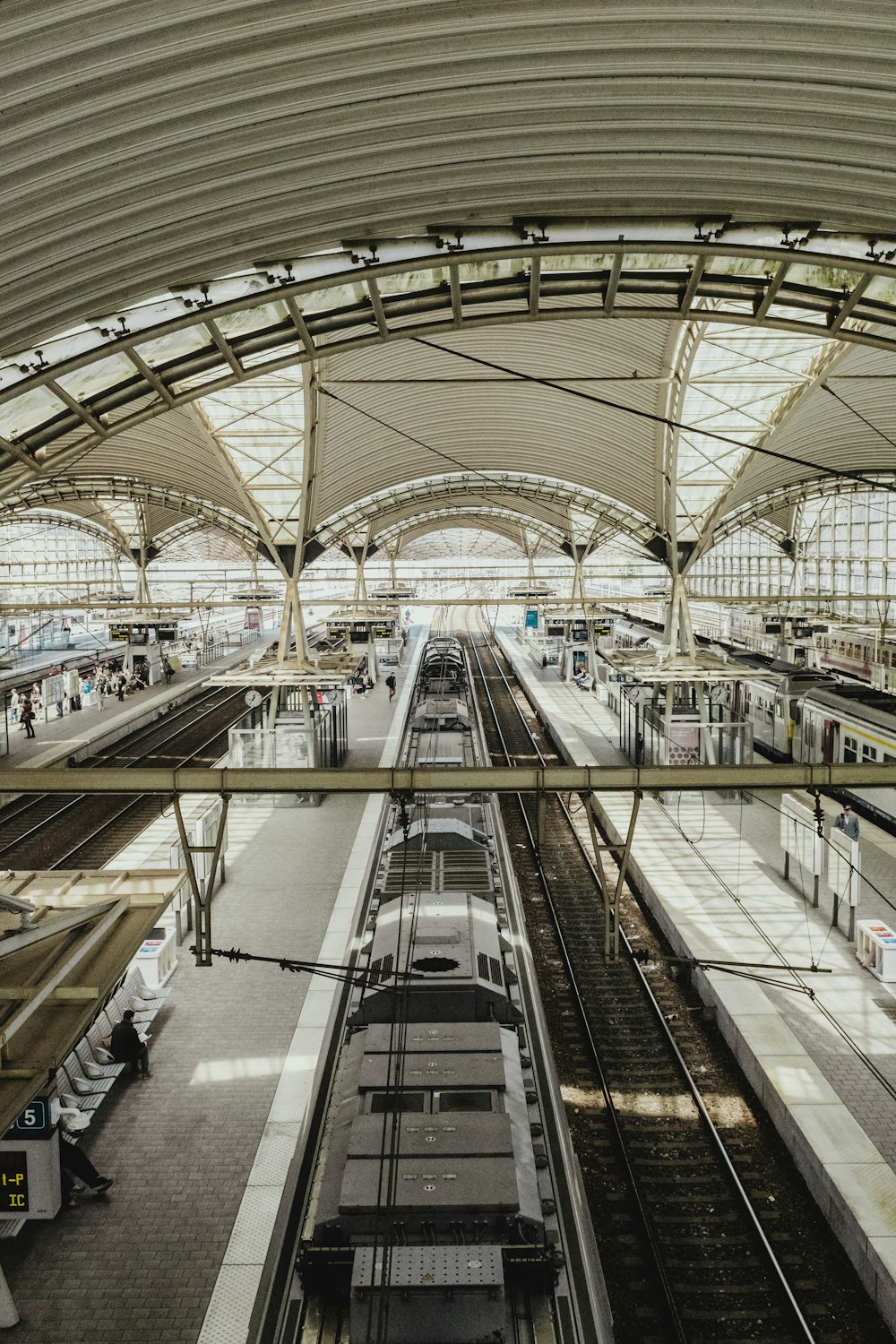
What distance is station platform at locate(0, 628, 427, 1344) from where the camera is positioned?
316 inches

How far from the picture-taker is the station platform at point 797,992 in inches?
379

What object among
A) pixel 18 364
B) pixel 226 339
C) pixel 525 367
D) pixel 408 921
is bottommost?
pixel 408 921

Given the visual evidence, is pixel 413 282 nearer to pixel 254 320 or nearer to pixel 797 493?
pixel 254 320

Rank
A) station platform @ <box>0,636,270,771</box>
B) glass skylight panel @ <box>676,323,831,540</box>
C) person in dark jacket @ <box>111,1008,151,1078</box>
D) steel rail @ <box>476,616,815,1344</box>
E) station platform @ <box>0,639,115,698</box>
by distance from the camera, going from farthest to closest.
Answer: station platform @ <box>0,639,115,698</box>
station platform @ <box>0,636,270,771</box>
glass skylight panel @ <box>676,323,831,540</box>
person in dark jacket @ <box>111,1008,151,1078</box>
steel rail @ <box>476,616,815,1344</box>

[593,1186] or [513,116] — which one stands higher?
[513,116]

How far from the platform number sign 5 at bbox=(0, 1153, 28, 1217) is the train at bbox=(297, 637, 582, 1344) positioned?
8.12ft

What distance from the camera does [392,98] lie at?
282 inches

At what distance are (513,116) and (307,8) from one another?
2.03 metres

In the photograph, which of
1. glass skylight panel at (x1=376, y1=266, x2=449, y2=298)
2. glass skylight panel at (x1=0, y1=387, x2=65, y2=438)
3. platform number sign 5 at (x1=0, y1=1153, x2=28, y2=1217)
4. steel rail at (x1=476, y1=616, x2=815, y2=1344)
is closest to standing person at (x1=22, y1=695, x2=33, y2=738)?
steel rail at (x1=476, y1=616, x2=815, y2=1344)

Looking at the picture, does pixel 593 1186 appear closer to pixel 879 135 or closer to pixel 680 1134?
pixel 680 1134

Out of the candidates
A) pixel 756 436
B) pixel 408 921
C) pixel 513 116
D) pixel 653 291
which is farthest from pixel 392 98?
pixel 756 436

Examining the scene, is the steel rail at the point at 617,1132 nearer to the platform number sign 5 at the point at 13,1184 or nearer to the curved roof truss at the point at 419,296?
the platform number sign 5 at the point at 13,1184

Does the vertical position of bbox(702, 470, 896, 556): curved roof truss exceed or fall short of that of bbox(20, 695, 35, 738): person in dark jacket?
it exceeds it

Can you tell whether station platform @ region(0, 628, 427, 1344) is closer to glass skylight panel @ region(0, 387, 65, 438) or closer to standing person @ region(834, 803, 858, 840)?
glass skylight panel @ region(0, 387, 65, 438)
